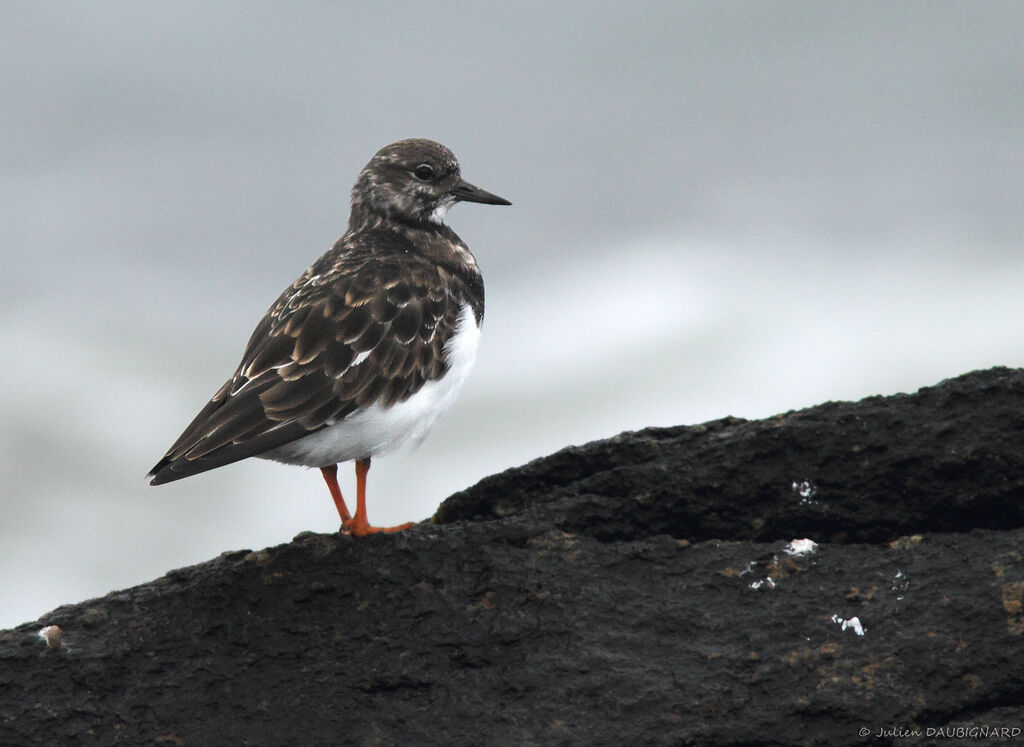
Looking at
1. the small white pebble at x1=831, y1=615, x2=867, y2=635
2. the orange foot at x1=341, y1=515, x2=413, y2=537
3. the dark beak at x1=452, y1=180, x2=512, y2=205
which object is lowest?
the small white pebble at x1=831, y1=615, x2=867, y2=635

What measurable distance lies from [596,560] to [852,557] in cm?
157

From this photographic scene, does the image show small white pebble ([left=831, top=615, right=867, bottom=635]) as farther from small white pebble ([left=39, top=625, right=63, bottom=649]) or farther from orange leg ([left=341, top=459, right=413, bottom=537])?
small white pebble ([left=39, top=625, right=63, bottom=649])

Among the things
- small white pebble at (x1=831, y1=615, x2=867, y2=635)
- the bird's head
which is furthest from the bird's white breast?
small white pebble at (x1=831, y1=615, x2=867, y2=635)

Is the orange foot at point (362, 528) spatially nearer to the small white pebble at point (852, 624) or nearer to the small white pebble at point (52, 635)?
the small white pebble at point (52, 635)

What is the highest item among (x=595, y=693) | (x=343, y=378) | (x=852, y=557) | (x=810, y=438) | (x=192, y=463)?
(x=343, y=378)

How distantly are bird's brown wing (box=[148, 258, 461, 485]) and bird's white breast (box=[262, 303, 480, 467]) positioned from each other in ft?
0.26

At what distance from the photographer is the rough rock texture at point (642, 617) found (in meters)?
6.34

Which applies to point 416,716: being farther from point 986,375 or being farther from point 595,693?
point 986,375

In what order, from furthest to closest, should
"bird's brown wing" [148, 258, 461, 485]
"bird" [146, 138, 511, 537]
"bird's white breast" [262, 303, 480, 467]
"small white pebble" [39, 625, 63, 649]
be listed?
"bird's white breast" [262, 303, 480, 467] → "bird" [146, 138, 511, 537] → "bird's brown wing" [148, 258, 461, 485] → "small white pebble" [39, 625, 63, 649]

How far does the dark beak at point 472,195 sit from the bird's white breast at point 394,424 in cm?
152

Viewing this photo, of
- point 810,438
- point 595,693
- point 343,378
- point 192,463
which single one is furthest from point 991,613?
point 192,463

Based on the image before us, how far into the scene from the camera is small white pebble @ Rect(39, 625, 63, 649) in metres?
7.12

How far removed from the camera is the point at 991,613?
21.3 feet

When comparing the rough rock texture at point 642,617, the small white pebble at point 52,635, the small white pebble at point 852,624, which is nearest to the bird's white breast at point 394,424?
the rough rock texture at point 642,617
